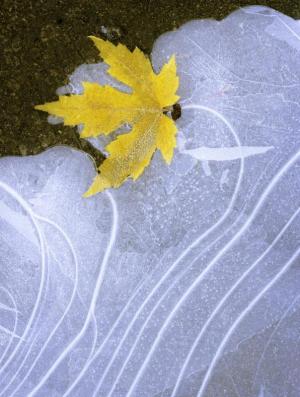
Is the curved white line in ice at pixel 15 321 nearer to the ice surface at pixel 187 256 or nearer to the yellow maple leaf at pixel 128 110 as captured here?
the ice surface at pixel 187 256

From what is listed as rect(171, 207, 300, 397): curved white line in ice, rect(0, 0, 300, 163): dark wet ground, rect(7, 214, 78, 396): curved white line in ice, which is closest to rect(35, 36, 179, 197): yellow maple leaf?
rect(0, 0, 300, 163): dark wet ground

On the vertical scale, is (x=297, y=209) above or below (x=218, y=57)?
below

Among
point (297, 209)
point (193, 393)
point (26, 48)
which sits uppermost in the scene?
point (26, 48)

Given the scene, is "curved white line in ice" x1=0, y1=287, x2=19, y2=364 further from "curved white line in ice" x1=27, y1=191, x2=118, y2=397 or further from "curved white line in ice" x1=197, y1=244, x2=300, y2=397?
"curved white line in ice" x1=197, y1=244, x2=300, y2=397

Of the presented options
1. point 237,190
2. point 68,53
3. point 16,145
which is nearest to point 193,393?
point 237,190

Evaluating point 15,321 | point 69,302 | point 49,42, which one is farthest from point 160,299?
point 49,42

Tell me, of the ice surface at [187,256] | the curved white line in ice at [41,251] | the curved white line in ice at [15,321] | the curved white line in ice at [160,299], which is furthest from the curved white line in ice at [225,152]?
the curved white line in ice at [15,321]

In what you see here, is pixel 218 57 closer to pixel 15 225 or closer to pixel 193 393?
pixel 15 225
